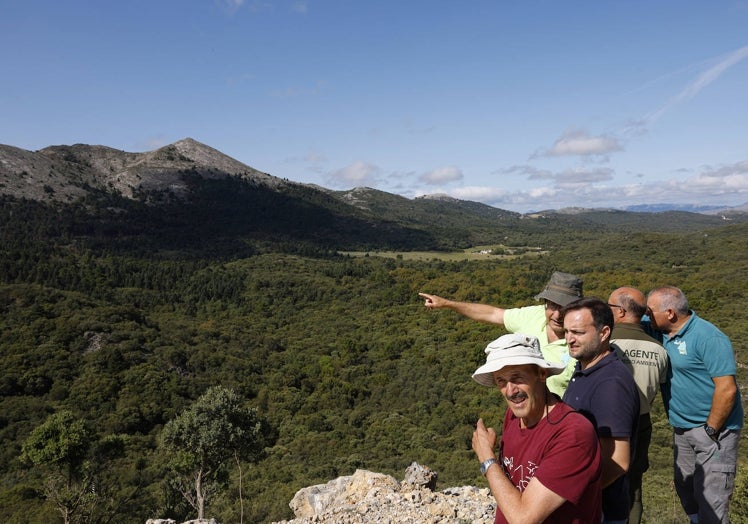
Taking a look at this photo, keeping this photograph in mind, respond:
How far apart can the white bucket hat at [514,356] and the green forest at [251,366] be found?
5539 mm

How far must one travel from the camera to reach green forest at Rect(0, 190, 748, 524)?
16.0 m

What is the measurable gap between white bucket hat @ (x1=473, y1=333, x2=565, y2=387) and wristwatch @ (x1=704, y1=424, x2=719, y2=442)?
88.9 inches

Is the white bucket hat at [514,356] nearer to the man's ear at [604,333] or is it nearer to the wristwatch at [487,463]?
the wristwatch at [487,463]

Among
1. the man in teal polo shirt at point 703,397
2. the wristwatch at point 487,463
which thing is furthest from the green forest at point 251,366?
the wristwatch at point 487,463

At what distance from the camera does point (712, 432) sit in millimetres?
3256

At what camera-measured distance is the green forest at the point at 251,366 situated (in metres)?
16.0

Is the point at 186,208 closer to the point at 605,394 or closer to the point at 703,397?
the point at 703,397

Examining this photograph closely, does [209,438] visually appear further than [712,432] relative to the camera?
Yes

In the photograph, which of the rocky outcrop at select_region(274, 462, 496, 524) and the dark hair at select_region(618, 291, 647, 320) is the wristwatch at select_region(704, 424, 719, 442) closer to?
the dark hair at select_region(618, 291, 647, 320)

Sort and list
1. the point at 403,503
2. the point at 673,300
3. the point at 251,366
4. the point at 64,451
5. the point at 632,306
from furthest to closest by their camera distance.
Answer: the point at 251,366 → the point at 64,451 → the point at 403,503 → the point at 673,300 → the point at 632,306

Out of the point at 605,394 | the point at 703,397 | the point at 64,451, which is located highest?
the point at 605,394

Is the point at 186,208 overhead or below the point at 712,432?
overhead

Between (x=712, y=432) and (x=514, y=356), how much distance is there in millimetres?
2492

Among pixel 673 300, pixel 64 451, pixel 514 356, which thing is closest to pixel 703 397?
pixel 673 300
